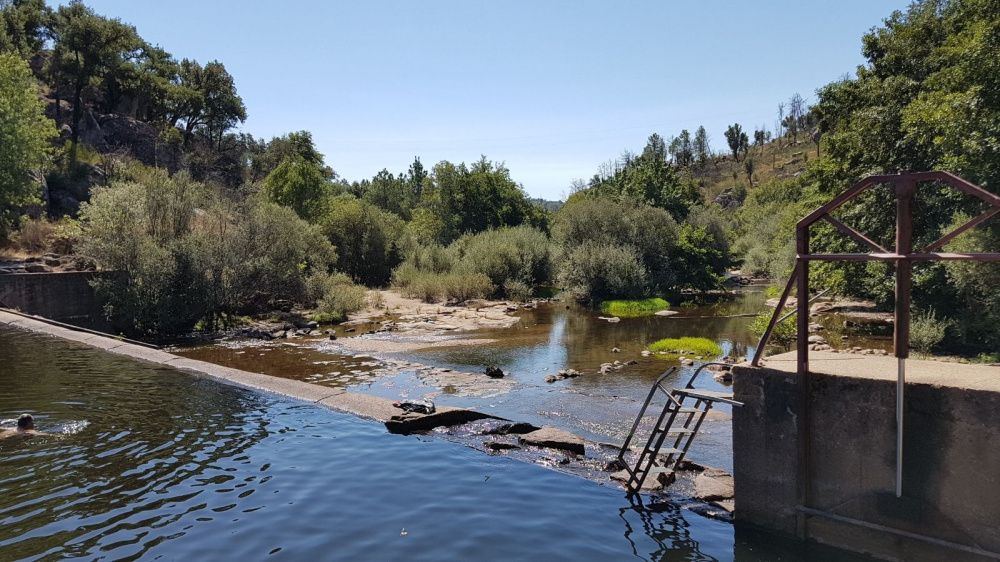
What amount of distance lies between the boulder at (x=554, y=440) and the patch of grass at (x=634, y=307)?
81.0 ft

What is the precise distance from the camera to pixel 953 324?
21797mm

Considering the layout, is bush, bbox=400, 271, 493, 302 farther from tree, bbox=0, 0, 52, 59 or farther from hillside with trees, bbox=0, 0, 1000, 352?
tree, bbox=0, 0, 52, 59

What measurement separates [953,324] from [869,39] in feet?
44.4

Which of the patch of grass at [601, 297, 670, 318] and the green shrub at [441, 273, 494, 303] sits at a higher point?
the green shrub at [441, 273, 494, 303]

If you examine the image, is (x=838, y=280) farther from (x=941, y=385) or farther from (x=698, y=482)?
(x=941, y=385)

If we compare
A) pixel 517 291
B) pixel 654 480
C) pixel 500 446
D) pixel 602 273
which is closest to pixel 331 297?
pixel 517 291

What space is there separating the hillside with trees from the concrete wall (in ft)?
6.46

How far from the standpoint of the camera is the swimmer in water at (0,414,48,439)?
1130 centimetres

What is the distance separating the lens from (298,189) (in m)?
54.8

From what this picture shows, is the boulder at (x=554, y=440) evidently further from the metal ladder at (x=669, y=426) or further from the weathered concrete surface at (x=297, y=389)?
the weathered concrete surface at (x=297, y=389)

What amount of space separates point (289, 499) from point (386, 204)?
Result: 7472cm

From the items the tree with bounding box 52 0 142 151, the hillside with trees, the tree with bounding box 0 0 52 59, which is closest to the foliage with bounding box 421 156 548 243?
the hillside with trees

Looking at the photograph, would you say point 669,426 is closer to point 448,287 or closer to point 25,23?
point 448,287

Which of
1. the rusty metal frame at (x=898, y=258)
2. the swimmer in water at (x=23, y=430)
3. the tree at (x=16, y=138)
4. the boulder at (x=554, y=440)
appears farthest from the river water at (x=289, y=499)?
the tree at (x=16, y=138)
